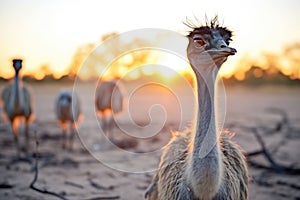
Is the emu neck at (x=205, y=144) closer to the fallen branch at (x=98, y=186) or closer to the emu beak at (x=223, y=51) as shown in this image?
the emu beak at (x=223, y=51)

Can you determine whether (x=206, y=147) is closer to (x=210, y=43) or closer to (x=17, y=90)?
(x=210, y=43)

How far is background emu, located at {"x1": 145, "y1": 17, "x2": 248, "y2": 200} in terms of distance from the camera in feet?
8.18

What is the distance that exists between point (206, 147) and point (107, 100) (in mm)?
8810

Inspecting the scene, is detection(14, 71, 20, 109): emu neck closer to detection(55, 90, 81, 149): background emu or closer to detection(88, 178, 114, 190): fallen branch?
detection(55, 90, 81, 149): background emu

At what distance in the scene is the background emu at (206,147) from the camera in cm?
249

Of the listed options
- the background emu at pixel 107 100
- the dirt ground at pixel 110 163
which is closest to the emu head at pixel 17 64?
the dirt ground at pixel 110 163

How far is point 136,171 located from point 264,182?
7.38ft

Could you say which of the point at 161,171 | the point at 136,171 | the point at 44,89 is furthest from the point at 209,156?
the point at 44,89

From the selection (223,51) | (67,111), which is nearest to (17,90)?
(67,111)

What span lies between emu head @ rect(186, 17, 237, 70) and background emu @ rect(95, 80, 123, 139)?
8.36 m

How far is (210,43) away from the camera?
2.67 metres

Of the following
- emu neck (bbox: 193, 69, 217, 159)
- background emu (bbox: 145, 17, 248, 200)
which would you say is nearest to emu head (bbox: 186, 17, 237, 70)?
background emu (bbox: 145, 17, 248, 200)

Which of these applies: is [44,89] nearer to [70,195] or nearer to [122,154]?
[122,154]

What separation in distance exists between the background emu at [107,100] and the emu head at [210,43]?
8.36m
